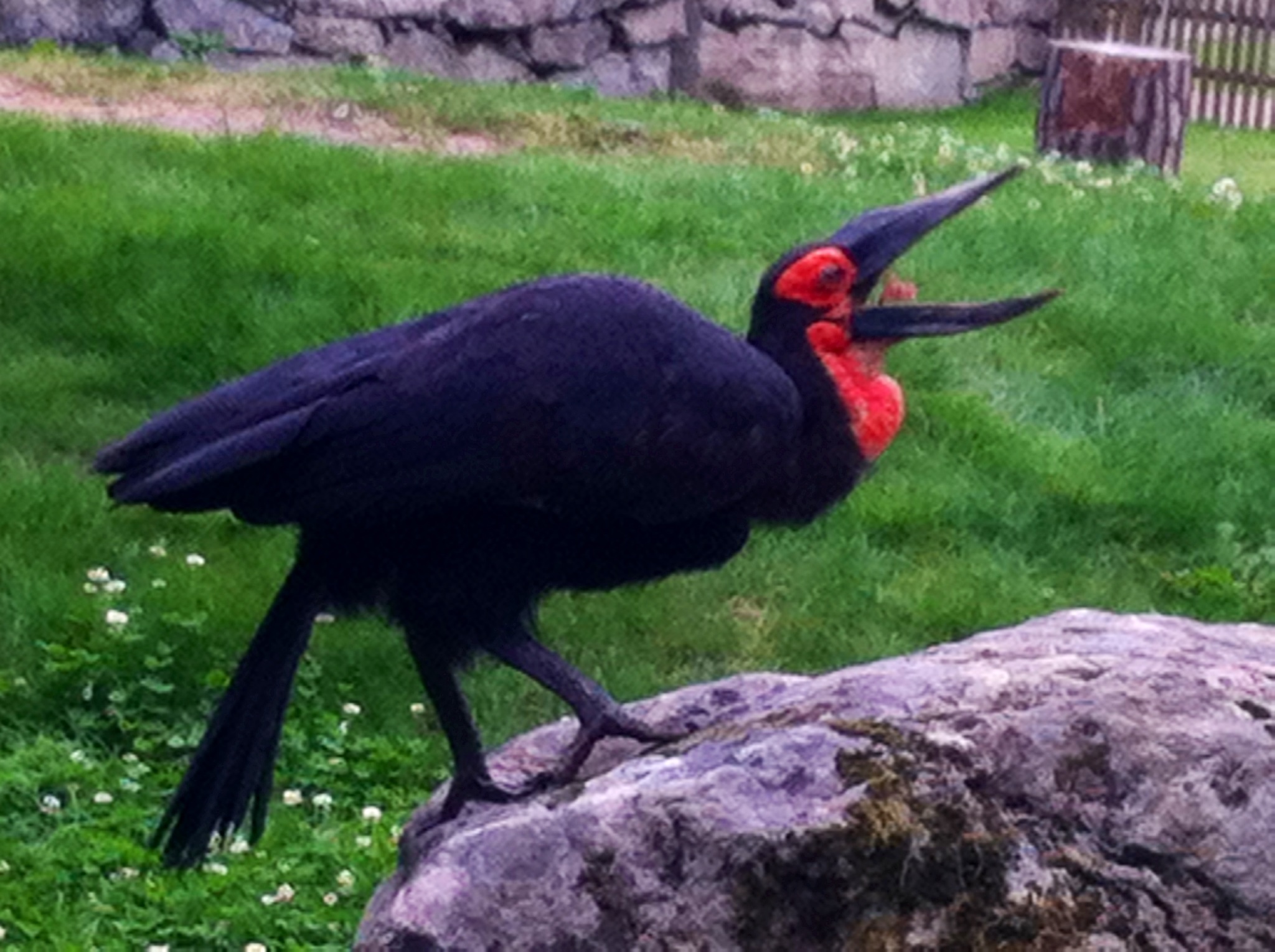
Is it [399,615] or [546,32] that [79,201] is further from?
[546,32]

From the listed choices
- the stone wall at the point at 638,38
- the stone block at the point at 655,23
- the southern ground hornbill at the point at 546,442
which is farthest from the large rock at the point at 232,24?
the southern ground hornbill at the point at 546,442

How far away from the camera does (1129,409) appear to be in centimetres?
745

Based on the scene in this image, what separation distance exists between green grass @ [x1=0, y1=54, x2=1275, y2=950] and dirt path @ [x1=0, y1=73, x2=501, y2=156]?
74 cm

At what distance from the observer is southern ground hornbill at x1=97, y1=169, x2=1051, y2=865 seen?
10.8ft

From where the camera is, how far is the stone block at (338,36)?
1321 centimetres

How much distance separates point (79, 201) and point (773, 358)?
4.97 meters

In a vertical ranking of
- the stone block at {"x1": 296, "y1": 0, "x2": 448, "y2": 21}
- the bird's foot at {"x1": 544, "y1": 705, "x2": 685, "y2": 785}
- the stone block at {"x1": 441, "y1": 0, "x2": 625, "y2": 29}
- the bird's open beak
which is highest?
the bird's open beak

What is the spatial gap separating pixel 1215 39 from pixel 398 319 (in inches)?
Answer: 568

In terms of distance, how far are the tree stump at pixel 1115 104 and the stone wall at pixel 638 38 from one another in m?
3.37

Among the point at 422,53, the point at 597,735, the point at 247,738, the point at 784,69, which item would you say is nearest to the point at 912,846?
the point at 597,735

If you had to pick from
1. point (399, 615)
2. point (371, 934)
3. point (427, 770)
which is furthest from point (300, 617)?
point (427, 770)

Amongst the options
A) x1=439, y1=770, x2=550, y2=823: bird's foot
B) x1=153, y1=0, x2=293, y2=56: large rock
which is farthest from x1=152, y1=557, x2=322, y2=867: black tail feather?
x1=153, y1=0, x2=293, y2=56: large rock

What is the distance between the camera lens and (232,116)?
34.3ft

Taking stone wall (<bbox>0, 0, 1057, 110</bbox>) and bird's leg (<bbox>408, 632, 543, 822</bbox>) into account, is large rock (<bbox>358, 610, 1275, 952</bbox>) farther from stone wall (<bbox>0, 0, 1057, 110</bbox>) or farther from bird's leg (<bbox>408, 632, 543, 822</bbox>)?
stone wall (<bbox>0, 0, 1057, 110</bbox>)
